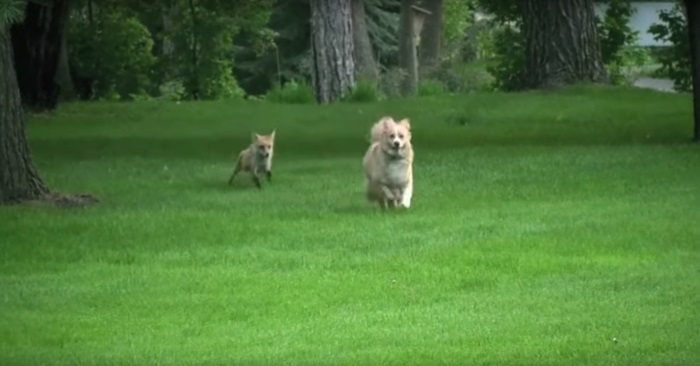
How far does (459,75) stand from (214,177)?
1112 inches

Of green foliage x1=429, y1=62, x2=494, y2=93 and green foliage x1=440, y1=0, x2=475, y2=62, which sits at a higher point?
green foliage x1=440, y1=0, x2=475, y2=62

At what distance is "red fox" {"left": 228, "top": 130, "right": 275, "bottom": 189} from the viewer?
23094 millimetres

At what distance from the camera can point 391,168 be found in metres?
20.0

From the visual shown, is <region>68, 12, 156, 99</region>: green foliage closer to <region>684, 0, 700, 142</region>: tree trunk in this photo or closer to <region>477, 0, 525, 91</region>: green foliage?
<region>477, 0, 525, 91</region>: green foliage

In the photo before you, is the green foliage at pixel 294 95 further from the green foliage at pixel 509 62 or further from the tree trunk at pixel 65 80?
the green foliage at pixel 509 62

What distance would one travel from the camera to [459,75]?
171 feet

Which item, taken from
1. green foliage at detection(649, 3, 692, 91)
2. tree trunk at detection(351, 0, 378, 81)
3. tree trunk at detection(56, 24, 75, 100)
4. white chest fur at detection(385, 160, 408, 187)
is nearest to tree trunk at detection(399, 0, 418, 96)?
tree trunk at detection(351, 0, 378, 81)

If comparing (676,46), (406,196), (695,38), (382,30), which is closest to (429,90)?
(676,46)

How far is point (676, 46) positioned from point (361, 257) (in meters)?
25.4

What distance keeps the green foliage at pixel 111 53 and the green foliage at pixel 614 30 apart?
1252 centimetres

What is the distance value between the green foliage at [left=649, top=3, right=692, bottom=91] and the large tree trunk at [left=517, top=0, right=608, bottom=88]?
528 centimetres

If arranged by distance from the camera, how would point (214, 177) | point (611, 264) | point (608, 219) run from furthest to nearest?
point (214, 177) < point (608, 219) < point (611, 264)

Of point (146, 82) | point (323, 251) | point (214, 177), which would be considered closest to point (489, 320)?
point (323, 251)

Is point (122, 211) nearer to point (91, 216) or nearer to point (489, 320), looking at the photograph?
point (91, 216)
